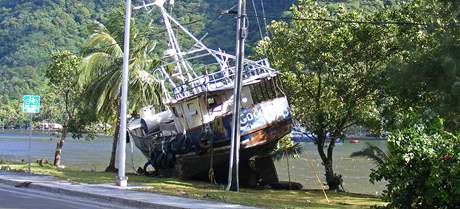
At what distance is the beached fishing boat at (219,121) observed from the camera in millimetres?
27078

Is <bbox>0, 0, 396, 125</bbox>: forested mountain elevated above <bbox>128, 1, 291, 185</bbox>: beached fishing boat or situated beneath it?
elevated above

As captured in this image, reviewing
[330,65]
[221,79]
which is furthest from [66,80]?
[330,65]

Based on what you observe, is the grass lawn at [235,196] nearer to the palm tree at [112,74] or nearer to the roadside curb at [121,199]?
the roadside curb at [121,199]

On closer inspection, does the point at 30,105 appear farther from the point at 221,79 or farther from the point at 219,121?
the point at 221,79

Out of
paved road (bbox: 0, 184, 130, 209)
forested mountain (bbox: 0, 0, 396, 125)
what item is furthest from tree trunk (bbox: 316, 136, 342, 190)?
paved road (bbox: 0, 184, 130, 209)

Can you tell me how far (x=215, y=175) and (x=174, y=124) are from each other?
340cm

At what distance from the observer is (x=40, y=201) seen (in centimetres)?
1541

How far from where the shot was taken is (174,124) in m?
30.7

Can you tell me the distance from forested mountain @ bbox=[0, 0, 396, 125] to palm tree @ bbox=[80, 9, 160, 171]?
5.64ft

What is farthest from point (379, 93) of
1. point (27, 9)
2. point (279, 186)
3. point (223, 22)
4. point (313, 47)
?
point (27, 9)

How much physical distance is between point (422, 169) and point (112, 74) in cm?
2080

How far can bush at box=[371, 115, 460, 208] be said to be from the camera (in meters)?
11.7

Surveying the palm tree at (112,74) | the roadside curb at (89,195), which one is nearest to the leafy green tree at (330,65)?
the palm tree at (112,74)

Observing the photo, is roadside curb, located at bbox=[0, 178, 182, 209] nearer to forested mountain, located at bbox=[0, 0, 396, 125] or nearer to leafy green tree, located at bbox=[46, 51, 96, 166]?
forested mountain, located at bbox=[0, 0, 396, 125]
